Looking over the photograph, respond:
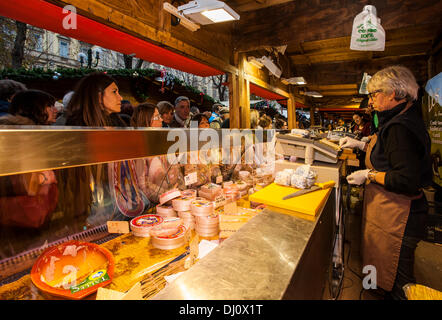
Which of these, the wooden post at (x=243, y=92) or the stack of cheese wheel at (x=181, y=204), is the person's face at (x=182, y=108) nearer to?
the wooden post at (x=243, y=92)

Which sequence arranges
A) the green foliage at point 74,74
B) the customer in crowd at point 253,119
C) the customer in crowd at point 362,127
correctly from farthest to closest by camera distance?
the customer in crowd at point 362,127 < the customer in crowd at point 253,119 < the green foliage at point 74,74

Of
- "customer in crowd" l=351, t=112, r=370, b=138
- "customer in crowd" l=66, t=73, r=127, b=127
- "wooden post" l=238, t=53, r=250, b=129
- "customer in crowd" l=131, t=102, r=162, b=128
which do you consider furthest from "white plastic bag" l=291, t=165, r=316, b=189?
"customer in crowd" l=351, t=112, r=370, b=138

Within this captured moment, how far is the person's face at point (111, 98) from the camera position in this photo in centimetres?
211

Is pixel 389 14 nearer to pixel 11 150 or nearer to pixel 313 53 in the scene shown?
pixel 313 53

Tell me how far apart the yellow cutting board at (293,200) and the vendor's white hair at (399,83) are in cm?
118

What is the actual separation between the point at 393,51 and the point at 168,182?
7.62 metres

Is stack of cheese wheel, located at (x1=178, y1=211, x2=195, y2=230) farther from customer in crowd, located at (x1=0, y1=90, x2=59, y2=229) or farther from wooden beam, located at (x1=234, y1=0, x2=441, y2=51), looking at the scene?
wooden beam, located at (x1=234, y1=0, x2=441, y2=51)

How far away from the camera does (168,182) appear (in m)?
2.13

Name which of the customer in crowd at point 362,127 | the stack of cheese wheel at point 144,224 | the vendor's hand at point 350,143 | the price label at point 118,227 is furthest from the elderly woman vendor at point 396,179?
the customer in crowd at point 362,127

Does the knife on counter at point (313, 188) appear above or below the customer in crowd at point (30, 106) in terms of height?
below

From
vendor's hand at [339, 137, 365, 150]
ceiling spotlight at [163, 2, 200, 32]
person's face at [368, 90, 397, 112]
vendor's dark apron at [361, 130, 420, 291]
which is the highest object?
ceiling spotlight at [163, 2, 200, 32]

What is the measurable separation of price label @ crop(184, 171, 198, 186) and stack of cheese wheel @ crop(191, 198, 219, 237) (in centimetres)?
43

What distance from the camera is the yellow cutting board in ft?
4.25
